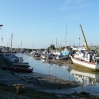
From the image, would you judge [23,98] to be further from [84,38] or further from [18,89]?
[84,38]

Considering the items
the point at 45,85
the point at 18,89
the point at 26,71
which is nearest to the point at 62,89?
the point at 45,85

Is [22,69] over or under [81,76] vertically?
over

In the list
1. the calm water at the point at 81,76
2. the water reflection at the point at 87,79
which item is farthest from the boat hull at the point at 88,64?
the water reflection at the point at 87,79

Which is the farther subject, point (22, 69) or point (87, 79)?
point (22, 69)

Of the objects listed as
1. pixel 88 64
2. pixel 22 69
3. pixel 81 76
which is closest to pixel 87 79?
pixel 81 76

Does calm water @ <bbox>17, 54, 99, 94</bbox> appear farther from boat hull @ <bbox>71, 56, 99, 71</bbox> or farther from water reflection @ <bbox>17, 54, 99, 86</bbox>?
boat hull @ <bbox>71, 56, 99, 71</bbox>

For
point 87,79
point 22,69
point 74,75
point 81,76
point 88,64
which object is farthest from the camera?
point 88,64

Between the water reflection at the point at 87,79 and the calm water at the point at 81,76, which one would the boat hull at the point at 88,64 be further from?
the water reflection at the point at 87,79

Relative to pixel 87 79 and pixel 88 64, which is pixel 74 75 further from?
pixel 88 64

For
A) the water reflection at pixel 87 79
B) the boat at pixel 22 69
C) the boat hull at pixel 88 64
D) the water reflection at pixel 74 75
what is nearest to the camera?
the water reflection at pixel 87 79

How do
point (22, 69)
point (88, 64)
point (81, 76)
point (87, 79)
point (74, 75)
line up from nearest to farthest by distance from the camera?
point (87, 79)
point (22, 69)
point (81, 76)
point (74, 75)
point (88, 64)

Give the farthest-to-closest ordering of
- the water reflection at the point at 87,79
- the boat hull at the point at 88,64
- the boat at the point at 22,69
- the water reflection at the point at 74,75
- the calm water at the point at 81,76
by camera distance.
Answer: the boat hull at the point at 88,64, the boat at the point at 22,69, the water reflection at the point at 74,75, the water reflection at the point at 87,79, the calm water at the point at 81,76

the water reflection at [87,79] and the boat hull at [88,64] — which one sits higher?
the boat hull at [88,64]


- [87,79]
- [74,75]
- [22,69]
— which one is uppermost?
[22,69]
